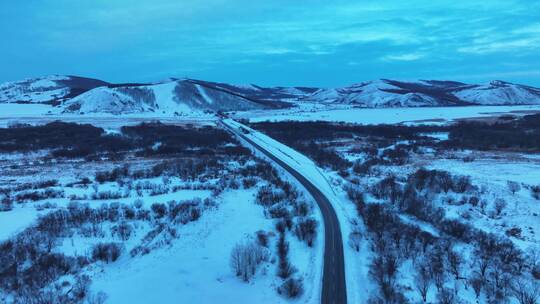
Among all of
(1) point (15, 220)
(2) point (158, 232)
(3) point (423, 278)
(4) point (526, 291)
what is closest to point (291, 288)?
(3) point (423, 278)

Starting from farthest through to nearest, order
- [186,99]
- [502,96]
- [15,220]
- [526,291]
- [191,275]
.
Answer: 1. [502,96]
2. [186,99]
3. [15,220]
4. [191,275]
5. [526,291]

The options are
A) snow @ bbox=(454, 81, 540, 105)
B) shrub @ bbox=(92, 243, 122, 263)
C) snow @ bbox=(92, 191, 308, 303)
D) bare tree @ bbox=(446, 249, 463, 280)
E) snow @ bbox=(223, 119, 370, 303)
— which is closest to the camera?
snow @ bbox=(223, 119, 370, 303)

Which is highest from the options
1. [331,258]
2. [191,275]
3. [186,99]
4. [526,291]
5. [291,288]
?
[186,99]

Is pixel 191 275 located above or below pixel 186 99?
below

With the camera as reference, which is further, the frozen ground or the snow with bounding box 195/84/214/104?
the snow with bounding box 195/84/214/104

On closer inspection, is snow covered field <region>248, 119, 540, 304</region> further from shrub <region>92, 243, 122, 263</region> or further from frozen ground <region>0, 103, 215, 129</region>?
frozen ground <region>0, 103, 215, 129</region>

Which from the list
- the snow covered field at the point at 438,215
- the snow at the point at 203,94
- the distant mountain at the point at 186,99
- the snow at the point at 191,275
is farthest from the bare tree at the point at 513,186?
the snow at the point at 203,94

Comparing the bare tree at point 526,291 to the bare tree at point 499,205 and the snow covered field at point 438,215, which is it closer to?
the snow covered field at point 438,215

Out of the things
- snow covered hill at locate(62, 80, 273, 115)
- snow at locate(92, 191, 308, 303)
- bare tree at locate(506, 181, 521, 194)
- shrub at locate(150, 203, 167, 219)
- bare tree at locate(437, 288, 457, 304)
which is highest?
snow covered hill at locate(62, 80, 273, 115)

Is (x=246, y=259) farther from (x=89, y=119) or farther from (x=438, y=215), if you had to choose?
(x=89, y=119)

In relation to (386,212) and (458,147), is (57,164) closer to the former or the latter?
(386,212)

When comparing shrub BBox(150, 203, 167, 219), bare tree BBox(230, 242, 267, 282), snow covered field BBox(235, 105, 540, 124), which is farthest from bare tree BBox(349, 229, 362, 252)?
snow covered field BBox(235, 105, 540, 124)
